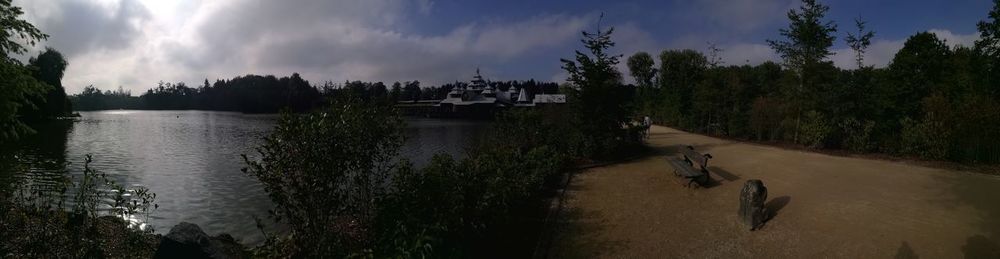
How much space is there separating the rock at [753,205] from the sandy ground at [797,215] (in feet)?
0.52

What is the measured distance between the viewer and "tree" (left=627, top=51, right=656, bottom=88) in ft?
176

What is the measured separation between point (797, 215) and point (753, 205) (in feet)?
3.30

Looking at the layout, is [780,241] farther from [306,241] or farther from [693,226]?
[306,241]

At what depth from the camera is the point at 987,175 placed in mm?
10461

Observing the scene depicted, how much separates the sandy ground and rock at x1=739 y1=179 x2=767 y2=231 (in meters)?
0.16

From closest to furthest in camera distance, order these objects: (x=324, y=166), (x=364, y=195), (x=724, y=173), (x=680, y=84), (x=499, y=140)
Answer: (x=324, y=166) < (x=364, y=195) < (x=724, y=173) < (x=499, y=140) < (x=680, y=84)

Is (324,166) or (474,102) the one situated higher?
(474,102)

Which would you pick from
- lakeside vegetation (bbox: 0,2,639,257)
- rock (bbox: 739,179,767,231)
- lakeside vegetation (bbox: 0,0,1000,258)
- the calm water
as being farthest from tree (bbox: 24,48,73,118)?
rock (bbox: 739,179,767,231)

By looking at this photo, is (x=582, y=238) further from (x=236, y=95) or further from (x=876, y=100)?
(x=236, y=95)

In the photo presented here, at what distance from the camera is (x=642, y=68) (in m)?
53.8

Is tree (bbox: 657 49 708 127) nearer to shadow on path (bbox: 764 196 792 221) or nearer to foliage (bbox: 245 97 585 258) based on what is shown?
shadow on path (bbox: 764 196 792 221)

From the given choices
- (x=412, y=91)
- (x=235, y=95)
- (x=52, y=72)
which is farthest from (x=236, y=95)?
(x=52, y=72)

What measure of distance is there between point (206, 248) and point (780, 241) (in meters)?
7.45

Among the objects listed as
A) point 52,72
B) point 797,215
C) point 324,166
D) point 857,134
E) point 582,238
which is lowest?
point 582,238
